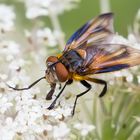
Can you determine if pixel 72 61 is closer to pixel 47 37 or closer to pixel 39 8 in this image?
pixel 47 37

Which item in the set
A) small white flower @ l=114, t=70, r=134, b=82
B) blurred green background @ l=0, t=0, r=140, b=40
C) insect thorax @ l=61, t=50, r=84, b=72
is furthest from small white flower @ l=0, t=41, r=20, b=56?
blurred green background @ l=0, t=0, r=140, b=40

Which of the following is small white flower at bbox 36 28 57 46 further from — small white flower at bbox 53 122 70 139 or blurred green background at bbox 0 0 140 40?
blurred green background at bbox 0 0 140 40

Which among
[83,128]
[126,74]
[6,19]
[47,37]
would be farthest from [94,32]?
[6,19]

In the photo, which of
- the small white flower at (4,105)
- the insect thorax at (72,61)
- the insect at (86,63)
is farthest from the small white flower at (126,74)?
the small white flower at (4,105)

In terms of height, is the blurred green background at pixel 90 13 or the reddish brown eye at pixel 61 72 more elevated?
the reddish brown eye at pixel 61 72

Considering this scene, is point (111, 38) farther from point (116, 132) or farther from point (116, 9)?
point (116, 9)

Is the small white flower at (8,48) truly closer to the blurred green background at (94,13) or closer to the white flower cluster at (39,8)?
the white flower cluster at (39,8)
